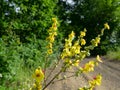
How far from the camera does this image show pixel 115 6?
24375mm

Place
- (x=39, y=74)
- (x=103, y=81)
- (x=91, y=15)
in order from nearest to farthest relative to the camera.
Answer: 1. (x=39, y=74)
2. (x=103, y=81)
3. (x=91, y=15)

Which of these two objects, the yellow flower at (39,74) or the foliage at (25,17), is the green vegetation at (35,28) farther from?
the yellow flower at (39,74)

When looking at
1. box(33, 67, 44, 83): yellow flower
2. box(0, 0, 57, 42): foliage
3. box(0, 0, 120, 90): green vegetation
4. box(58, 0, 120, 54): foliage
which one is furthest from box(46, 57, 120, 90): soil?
box(58, 0, 120, 54): foliage

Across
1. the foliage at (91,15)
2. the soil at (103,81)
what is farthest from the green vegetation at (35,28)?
the soil at (103,81)

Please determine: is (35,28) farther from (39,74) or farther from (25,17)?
(39,74)

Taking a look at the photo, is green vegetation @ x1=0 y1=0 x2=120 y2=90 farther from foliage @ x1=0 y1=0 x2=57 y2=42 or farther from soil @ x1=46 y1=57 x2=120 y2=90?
soil @ x1=46 y1=57 x2=120 y2=90

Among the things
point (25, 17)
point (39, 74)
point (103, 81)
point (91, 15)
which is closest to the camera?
point (39, 74)

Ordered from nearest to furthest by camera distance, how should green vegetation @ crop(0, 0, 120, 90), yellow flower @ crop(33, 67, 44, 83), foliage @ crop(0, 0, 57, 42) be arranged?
yellow flower @ crop(33, 67, 44, 83), green vegetation @ crop(0, 0, 120, 90), foliage @ crop(0, 0, 57, 42)

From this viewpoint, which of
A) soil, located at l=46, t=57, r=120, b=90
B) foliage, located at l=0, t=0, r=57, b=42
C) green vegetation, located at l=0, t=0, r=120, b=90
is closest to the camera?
green vegetation, located at l=0, t=0, r=120, b=90

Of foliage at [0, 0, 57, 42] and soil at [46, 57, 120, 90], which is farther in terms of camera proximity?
foliage at [0, 0, 57, 42]

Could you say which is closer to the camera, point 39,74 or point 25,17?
point 39,74

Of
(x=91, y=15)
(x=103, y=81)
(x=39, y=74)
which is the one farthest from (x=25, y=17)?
(x=91, y=15)

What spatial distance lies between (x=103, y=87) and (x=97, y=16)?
47.9 feet

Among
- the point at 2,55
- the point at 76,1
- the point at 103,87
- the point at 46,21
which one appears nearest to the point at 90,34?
the point at 76,1
